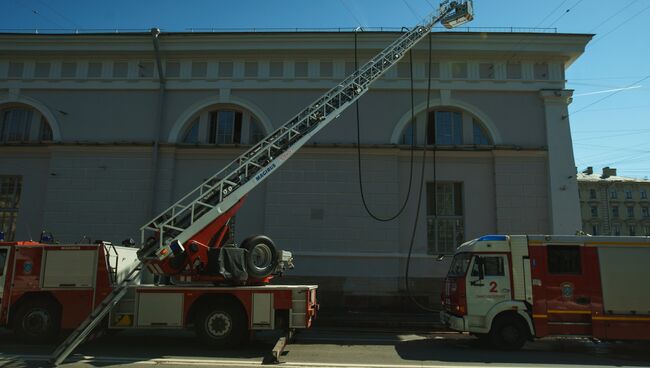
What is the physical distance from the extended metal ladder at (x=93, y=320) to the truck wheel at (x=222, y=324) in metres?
1.80

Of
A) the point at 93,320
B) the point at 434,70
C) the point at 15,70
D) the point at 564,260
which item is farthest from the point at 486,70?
the point at 15,70

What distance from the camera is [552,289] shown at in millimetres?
10828

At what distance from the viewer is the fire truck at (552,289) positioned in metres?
10.6

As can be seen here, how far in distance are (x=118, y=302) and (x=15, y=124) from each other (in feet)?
43.9

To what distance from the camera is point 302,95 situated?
18625mm

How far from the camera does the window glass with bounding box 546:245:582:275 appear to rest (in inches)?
433

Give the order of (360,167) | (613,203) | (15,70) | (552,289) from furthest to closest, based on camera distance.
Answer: (613,203) < (15,70) < (360,167) < (552,289)

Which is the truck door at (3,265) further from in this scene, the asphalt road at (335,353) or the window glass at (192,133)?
the window glass at (192,133)

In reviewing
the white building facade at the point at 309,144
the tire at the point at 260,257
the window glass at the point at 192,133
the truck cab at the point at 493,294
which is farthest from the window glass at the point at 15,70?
the truck cab at the point at 493,294

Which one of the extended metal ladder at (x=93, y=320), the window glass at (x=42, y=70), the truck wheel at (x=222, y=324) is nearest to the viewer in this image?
the extended metal ladder at (x=93, y=320)

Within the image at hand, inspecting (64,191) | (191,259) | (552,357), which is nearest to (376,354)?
(552,357)

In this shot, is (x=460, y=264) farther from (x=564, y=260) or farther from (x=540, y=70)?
(x=540, y=70)

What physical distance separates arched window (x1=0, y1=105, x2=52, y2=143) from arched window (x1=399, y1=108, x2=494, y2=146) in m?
14.5

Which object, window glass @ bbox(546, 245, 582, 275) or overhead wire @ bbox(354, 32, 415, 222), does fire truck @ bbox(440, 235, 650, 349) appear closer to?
window glass @ bbox(546, 245, 582, 275)
